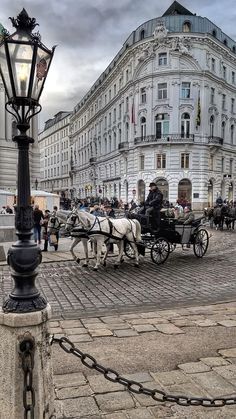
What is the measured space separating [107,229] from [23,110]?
8241 mm

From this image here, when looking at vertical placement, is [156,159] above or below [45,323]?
above

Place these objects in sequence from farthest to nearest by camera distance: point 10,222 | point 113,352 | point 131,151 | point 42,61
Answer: point 131,151, point 10,222, point 113,352, point 42,61

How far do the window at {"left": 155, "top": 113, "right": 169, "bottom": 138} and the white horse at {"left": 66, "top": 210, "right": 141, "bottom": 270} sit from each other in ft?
125

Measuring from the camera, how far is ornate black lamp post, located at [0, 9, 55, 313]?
325 cm

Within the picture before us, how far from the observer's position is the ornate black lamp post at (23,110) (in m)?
3.25

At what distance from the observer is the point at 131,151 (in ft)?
174

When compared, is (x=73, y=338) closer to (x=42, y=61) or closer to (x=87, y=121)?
(x=42, y=61)

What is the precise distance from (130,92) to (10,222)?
3790 cm

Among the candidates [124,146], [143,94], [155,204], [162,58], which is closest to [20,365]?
[155,204]

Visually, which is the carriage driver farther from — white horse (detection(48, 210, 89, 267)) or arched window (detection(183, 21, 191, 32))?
arched window (detection(183, 21, 191, 32))

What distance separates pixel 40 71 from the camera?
3.45 m

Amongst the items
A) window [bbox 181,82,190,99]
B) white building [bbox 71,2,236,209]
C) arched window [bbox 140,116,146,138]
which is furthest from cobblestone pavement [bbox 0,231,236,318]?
arched window [bbox 140,116,146,138]

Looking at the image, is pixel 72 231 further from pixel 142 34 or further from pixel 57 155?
pixel 57 155

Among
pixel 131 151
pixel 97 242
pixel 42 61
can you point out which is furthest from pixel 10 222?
pixel 131 151
